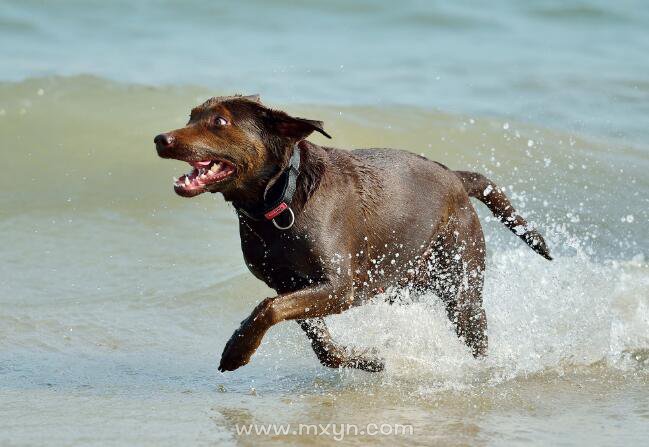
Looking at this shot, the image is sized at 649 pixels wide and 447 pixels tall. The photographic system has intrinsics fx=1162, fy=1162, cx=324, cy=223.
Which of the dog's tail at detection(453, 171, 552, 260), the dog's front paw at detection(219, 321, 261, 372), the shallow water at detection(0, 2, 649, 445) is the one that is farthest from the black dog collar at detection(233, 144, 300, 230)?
the dog's tail at detection(453, 171, 552, 260)

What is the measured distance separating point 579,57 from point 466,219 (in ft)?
37.1

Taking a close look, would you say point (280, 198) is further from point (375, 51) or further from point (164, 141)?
point (375, 51)

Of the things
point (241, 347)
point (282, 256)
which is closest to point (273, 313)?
point (241, 347)

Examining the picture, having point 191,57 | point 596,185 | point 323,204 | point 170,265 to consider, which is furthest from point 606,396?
point 191,57

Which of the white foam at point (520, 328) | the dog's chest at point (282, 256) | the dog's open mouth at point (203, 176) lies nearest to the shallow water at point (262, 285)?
the white foam at point (520, 328)

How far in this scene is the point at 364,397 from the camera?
5590 mm

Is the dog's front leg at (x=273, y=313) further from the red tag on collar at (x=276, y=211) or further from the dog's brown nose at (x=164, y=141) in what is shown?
the dog's brown nose at (x=164, y=141)

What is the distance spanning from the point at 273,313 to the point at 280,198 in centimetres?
53

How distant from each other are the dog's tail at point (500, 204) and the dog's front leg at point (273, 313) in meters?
1.46

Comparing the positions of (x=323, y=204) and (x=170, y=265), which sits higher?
(x=323, y=204)

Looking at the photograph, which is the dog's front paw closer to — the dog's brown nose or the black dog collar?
the black dog collar

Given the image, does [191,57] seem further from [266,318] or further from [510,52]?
[266,318]

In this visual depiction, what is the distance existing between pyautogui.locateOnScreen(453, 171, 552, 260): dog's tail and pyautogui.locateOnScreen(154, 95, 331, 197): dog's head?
64.4 inches

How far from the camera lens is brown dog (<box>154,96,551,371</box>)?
17.1 feet
